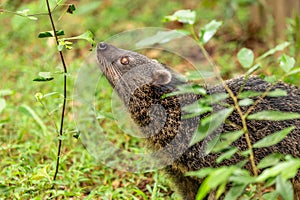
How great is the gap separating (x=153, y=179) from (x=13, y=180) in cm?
133

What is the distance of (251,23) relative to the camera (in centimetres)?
916

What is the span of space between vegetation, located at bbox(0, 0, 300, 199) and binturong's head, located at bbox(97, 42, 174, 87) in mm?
374

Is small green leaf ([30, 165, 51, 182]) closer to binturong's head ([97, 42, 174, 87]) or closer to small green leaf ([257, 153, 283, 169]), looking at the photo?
binturong's head ([97, 42, 174, 87])

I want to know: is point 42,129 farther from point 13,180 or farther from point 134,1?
point 134,1

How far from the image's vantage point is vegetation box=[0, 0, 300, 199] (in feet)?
14.4

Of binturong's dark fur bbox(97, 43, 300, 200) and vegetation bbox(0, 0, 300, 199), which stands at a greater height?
binturong's dark fur bbox(97, 43, 300, 200)

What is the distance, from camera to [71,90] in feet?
22.7

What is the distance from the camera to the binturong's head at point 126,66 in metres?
4.84

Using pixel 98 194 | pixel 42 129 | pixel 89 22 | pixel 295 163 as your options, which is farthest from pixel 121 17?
pixel 295 163

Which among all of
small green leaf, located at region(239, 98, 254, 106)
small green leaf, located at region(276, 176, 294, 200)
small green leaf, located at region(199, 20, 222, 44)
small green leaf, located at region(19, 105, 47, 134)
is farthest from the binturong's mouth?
small green leaf, located at region(276, 176, 294, 200)

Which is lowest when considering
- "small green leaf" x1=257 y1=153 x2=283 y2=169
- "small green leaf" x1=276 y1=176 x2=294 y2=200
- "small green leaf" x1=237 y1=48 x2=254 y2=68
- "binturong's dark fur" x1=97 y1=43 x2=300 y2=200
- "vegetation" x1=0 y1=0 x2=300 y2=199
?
"vegetation" x1=0 y1=0 x2=300 y2=199

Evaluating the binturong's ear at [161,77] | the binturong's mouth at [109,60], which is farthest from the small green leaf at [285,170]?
the binturong's mouth at [109,60]

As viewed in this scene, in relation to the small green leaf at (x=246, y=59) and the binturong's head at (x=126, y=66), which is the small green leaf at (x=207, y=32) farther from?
the binturong's head at (x=126, y=66)

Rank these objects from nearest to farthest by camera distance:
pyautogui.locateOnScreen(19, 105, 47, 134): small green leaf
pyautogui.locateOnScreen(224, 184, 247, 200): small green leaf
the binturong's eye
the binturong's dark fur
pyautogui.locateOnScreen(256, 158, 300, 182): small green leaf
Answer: pyautogui.locateOnScreen(256, 158, 300, 182): small green leaf
pyautogui.locateOnScreen(224, 184, 247, 200): small green leaf
the binturong's dark fur
the binturong's eye
pyautogui.locateOnScreen(19, 105, 47, 134): small green leaf
